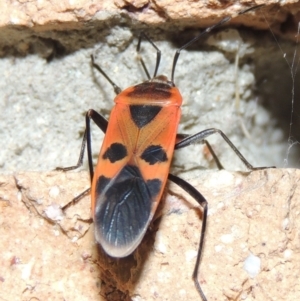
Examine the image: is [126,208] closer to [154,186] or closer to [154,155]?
[154,186]

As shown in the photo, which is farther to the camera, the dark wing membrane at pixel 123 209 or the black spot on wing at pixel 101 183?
the black spot on wing at pixel 101 183

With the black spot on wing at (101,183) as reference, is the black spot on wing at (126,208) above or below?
below

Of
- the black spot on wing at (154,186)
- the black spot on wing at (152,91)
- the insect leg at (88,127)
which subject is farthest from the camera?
the black spot on wing at (152,91)

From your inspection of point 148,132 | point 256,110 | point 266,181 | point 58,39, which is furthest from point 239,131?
point 58,39

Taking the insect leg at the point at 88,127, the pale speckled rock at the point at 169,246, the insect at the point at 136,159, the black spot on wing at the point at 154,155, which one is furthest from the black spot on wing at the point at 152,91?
the pale speckled rock at the point at 169,246

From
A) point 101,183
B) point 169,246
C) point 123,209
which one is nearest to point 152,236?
point 169,246

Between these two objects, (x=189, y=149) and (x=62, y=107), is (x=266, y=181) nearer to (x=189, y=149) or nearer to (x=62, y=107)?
(x=189, y=149)

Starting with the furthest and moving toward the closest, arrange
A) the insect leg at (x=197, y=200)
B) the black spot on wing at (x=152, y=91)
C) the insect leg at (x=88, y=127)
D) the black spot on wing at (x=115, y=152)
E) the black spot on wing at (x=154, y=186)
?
the black spot on wing at (x=152, y=91)
the insect leg at (x=88, y=127)
the black spot on wing at (x=115, y=152)
the black spot on wing at (x=154, y=186)
the insect leg at (x=197, y=200)

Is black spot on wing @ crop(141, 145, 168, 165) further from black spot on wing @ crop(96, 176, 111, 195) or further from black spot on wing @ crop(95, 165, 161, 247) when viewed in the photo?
black spot on wing @ crop(96, 176, 111, 195)

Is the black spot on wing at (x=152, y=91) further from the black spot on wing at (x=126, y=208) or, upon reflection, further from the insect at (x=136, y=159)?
the black spot on wing at (x=126, y=208)
